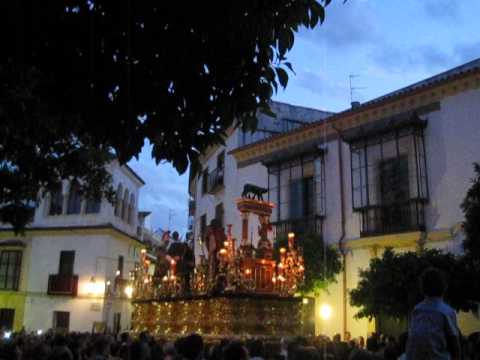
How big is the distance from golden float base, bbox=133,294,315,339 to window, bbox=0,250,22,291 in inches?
843

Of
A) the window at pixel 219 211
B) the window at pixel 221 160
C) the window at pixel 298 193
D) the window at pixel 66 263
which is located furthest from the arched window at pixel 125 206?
the window at pixel 298 193

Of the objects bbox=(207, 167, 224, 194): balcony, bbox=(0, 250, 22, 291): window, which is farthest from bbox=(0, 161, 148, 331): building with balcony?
bbox=(207, 167, 224, 194): balcony

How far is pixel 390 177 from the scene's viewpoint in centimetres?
2111

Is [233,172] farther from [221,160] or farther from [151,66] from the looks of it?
[151,66]

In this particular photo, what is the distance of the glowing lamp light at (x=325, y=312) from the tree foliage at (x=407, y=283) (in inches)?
164

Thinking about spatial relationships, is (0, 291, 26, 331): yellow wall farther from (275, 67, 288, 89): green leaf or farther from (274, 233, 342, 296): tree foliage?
(275, 67, 288, 89): green leaf

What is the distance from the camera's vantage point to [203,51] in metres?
5.03

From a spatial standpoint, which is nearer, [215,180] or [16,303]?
[215,180]

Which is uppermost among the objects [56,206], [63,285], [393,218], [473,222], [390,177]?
[56,206]

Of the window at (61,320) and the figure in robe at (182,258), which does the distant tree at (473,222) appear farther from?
the window at (61,320)

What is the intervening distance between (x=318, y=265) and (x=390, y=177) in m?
4.27

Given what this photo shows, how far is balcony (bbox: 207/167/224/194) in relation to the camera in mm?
30281

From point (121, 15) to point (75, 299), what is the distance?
2966 cm

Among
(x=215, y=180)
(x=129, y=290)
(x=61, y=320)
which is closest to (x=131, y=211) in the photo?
(x=61, y=320)
